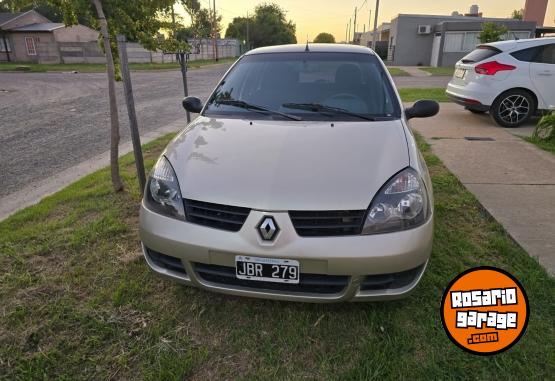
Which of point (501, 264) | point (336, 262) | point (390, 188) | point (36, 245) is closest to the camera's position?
point (336, 262)

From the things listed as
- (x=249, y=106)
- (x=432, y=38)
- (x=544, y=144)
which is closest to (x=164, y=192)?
(x=249, y=106)

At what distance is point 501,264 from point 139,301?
2.48m

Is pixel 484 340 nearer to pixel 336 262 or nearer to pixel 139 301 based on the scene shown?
pixel 336 262

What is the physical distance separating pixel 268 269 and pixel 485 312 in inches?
43.9

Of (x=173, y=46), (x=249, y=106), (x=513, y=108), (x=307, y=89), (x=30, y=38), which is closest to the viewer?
(x=249, y=106)

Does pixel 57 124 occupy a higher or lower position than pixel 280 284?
lower

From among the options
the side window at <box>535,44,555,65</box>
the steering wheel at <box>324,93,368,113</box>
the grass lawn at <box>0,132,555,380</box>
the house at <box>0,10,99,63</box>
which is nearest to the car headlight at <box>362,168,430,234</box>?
the grass lawn at <box>0,132,555,380</box>

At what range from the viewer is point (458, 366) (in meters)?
1.92

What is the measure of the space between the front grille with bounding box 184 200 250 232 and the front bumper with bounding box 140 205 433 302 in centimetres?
4

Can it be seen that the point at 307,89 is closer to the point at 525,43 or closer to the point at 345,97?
the point at 345,97

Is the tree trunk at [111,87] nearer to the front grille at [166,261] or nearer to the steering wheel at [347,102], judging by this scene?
the front grille at [166,261]

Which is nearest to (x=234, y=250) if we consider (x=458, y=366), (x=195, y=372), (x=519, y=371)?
(x=195, y=372)

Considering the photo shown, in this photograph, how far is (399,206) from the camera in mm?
2016

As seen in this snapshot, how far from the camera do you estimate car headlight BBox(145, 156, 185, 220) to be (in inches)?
84.3
